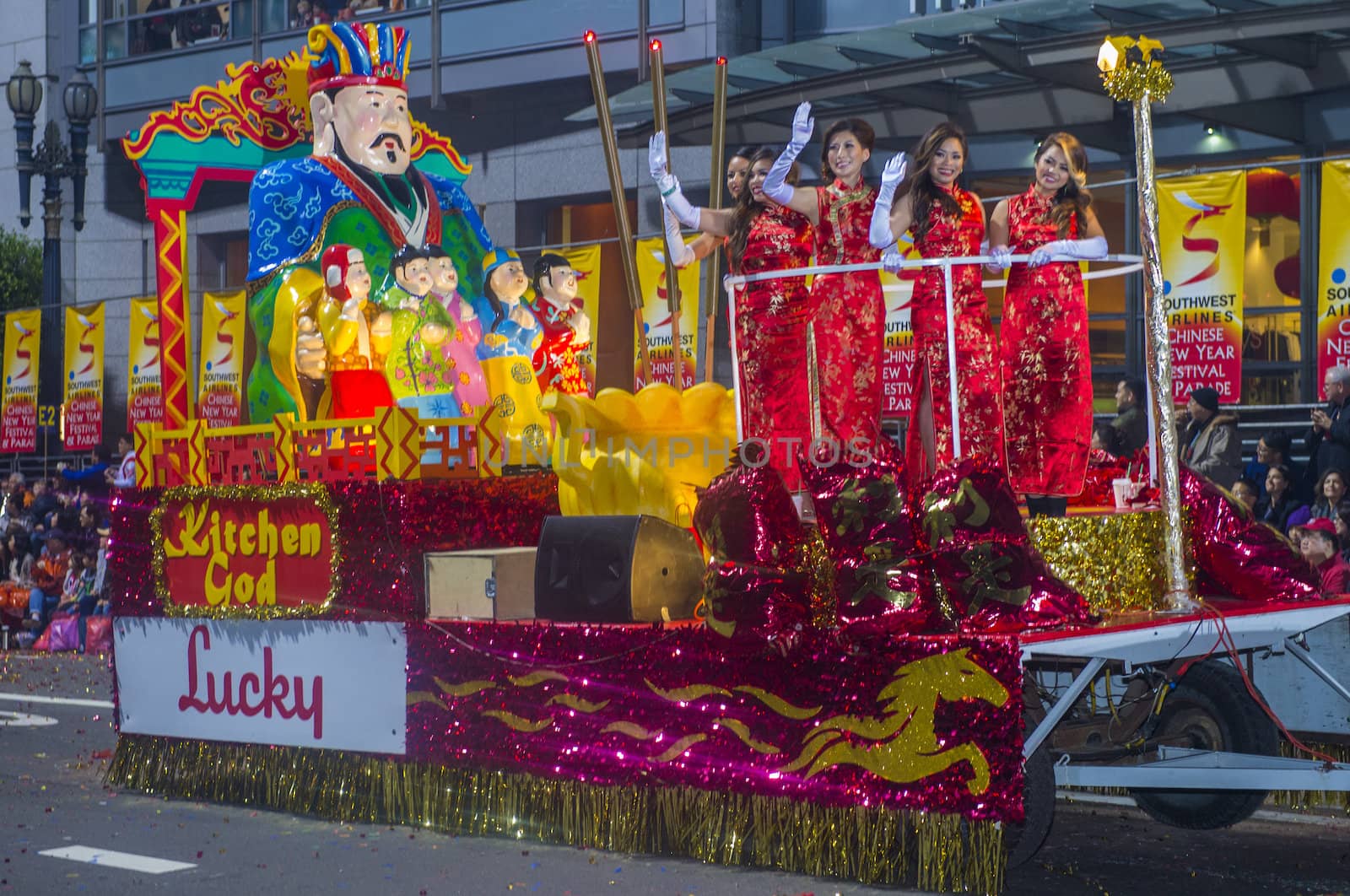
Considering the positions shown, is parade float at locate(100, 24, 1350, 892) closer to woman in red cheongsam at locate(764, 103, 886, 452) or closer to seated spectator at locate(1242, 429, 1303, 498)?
woman in red cheongsam at locate(764, 103, 886, 452)

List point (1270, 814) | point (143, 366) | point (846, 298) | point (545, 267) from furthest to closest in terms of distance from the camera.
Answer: point (143, 366) < point (545, 267) < point (1270, 814) < point (846, 298)

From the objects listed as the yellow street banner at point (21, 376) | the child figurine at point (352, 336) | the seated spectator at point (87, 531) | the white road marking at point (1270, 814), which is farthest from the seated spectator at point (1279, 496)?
the yellow street banner at point (21, 376)

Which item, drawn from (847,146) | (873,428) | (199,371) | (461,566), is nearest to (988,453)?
(873,428)

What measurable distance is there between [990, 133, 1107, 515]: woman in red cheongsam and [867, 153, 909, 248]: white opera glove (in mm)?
410

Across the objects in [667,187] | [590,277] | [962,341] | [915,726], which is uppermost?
[590,277]

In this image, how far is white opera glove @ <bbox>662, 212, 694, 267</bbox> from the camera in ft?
24.3

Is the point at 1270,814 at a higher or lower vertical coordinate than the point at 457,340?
lower

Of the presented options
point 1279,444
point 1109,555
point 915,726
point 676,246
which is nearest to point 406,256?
point 676,246

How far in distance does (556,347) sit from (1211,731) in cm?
409

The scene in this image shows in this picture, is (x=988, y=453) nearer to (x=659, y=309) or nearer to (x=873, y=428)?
(x=873, y=428)

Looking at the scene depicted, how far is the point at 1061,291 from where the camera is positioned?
6809 millimetres

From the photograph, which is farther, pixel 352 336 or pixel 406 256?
pixel 406 256

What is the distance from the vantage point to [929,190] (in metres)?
6.86

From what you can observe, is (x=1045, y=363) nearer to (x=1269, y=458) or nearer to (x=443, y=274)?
(x=443, y=274)
